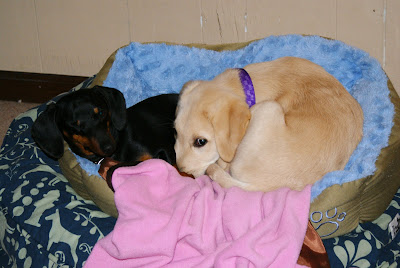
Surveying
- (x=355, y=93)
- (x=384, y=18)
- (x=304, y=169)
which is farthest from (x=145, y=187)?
(x=384, y=18)

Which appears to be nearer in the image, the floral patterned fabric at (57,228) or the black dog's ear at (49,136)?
the floral patterned fabric at (57,228)

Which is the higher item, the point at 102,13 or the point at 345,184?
the point at 102,13

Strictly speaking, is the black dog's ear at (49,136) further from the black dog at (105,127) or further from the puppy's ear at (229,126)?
the puppy's ear at (229,126)

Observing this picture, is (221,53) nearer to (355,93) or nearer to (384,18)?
(355,93)

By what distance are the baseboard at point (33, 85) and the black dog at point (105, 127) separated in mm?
1828

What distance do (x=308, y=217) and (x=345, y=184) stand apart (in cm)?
27

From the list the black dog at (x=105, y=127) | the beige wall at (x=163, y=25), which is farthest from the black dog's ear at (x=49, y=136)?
the beige wall at (x=163, y=25)

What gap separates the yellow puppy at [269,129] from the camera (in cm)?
247

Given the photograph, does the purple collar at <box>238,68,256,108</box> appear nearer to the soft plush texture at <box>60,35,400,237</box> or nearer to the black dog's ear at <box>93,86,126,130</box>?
the soft plush texture at <box>60,35,400,237</box>

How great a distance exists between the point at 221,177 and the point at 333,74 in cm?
120

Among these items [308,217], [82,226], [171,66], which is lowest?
[82,226]

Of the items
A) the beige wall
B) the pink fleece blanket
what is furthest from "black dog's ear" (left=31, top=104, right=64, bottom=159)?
the beige wall

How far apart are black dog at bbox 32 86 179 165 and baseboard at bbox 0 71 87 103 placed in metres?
1.83

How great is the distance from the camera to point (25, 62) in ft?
16.9
